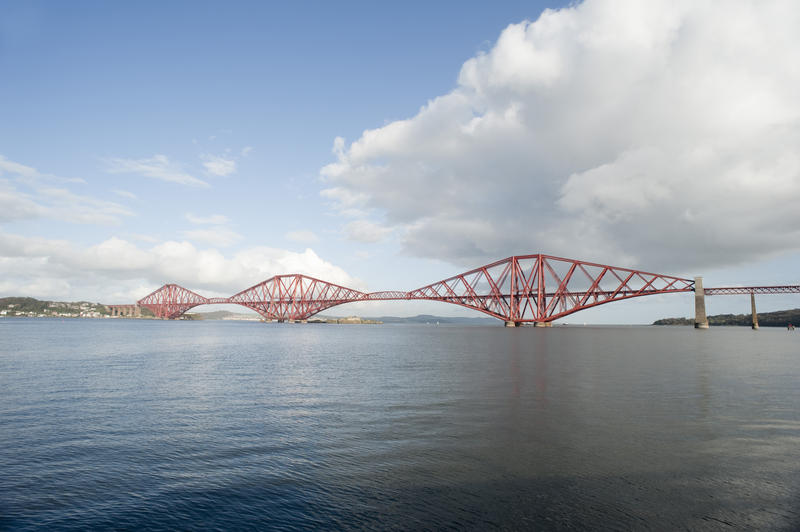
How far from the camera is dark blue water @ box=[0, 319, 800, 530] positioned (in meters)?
9.20

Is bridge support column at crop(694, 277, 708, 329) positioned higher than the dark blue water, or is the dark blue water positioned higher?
bridge support column at crop(694, 277, 708, 329)

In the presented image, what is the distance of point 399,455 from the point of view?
508 inches

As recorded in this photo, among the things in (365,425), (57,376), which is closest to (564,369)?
(365,425)

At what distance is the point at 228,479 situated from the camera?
36.7 feet

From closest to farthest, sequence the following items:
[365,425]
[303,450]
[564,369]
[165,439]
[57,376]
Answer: [303,450], [165,439], [365,425], [57,376], [564,369]

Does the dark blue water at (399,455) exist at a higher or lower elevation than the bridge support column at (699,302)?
lower

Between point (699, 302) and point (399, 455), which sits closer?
point (399, 455)

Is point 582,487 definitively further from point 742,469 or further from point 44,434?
point 44,434

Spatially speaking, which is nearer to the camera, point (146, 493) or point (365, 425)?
point (146, 493)

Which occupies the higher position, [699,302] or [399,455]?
[699,302]

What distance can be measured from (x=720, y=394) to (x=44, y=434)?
29809 millimetres

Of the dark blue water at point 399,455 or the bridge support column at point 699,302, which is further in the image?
the bridge support column at point 699,302

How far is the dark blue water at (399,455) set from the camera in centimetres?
920

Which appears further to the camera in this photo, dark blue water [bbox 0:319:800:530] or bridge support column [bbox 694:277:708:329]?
bridge support column [bbox 694:277:708:329]
